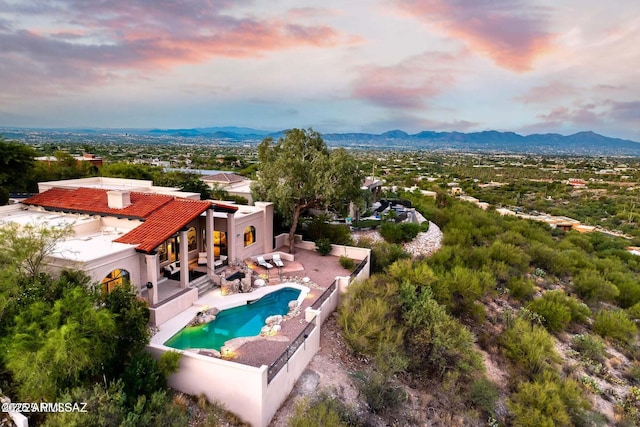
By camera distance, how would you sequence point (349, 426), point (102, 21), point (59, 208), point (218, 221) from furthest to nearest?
point (102, 21) → point (218, 221) → point (59, 208) → point (349, 426)

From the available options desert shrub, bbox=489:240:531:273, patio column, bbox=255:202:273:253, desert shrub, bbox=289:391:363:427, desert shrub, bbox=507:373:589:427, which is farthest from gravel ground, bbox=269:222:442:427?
desert shrub, bbox=489:240:531:273

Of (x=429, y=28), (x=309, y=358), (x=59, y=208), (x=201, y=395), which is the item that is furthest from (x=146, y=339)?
(x=429, y=28)

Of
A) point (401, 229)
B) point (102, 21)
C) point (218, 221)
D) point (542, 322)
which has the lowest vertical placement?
point (542, 322)

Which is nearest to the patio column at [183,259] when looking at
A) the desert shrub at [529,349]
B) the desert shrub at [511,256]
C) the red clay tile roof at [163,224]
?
the red clay tile roof at [163,224]

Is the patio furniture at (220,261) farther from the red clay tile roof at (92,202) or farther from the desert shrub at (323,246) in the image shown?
the desert shrub at (323,246)

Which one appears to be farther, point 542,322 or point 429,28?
point 429,28

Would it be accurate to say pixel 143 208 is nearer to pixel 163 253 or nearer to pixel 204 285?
pixel 163 253

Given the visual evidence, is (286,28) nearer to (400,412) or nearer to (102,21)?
(102,21)
